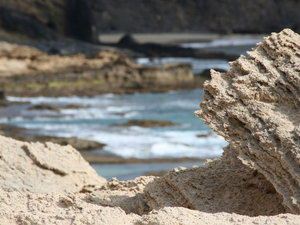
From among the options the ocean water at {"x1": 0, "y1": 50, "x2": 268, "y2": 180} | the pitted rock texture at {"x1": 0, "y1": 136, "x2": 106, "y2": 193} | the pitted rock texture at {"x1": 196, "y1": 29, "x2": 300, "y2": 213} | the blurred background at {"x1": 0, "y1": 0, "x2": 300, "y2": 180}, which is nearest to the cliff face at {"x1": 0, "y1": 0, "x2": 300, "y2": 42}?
the blurred background at {"x1": 0, "y1": 0, "x2": 300, "y2": 180}

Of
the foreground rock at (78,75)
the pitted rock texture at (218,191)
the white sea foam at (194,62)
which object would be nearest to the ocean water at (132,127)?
the foreground rock at (78,75)

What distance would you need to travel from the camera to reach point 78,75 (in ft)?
90.4

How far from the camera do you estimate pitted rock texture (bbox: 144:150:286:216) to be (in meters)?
3.57

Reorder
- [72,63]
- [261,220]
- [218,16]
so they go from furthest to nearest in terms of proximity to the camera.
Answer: [218,16]
[72,63]
[261,220]

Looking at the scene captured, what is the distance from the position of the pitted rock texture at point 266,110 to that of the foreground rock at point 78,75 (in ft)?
70.0

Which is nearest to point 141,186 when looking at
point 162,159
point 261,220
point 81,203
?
point 81,203

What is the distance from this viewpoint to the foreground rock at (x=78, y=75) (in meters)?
26.0

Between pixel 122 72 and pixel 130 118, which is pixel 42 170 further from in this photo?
pixel 122 72

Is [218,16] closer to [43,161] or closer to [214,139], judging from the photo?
[214,139]

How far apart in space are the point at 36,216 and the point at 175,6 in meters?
52.3

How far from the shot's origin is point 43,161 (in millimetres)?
4812

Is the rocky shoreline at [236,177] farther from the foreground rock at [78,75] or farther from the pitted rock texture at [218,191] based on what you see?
the foreground rock at [78,75]

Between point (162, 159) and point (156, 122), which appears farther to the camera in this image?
point (156, 122)

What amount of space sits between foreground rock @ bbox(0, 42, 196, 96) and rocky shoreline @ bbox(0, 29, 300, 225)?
835 inches
